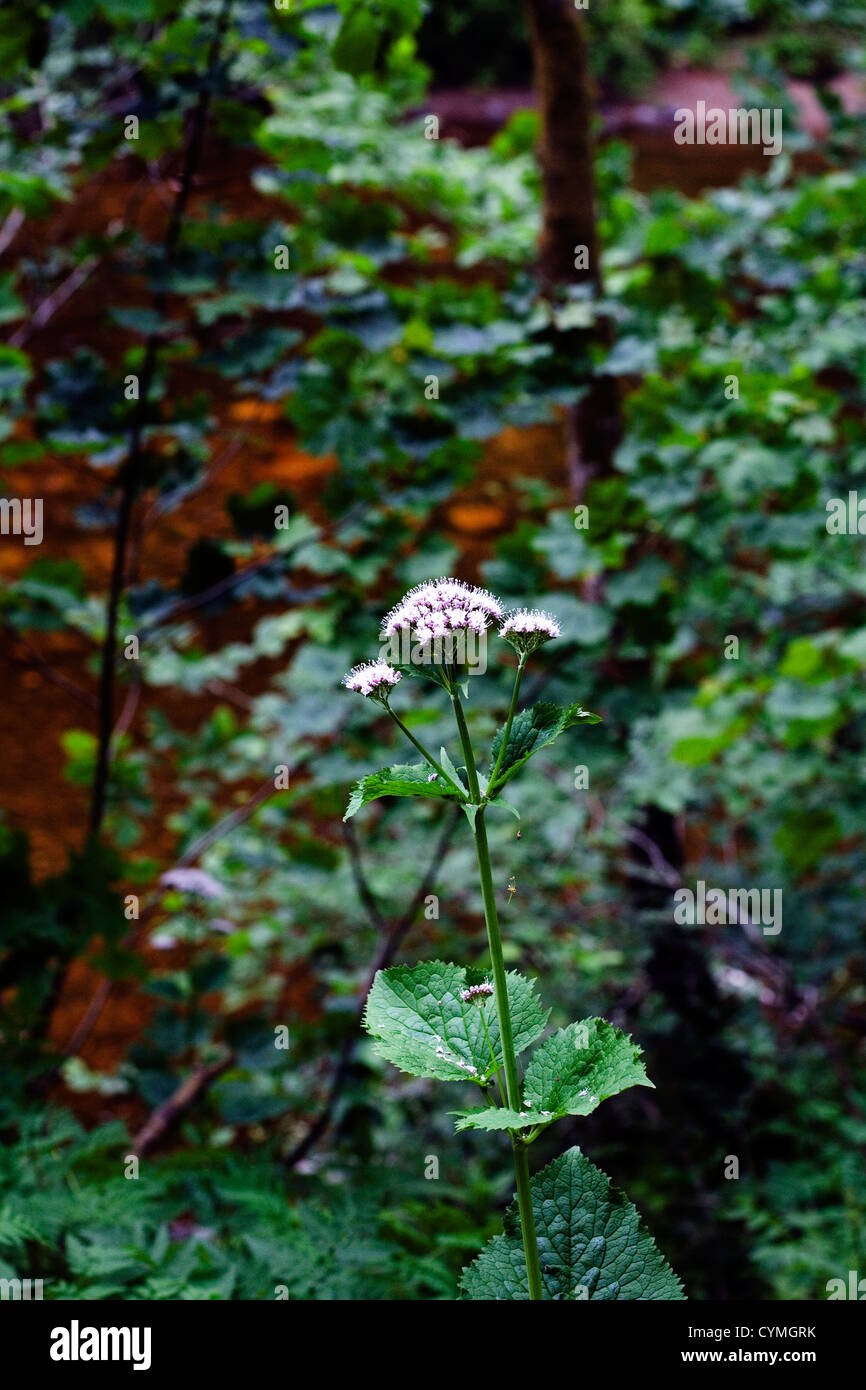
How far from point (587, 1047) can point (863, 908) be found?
89.3 inches

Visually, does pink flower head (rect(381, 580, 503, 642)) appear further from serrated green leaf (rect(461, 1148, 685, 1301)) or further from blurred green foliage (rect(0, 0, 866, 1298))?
blurred green foliage (rect(0, 0, 866, 1298))

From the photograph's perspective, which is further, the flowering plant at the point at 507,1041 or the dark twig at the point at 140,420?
the dark twig at the point at 140,420

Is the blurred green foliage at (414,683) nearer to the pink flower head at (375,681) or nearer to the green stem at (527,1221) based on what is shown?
the green stem at (527,1221)

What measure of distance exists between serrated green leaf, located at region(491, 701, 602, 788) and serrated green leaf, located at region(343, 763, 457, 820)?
0.12ft

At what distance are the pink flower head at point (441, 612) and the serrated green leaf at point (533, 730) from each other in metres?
0.07

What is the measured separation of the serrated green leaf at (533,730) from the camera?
631 millimetres

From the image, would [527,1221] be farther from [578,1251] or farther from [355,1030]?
[355,1030]

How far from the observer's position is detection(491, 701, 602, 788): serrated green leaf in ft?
2.07

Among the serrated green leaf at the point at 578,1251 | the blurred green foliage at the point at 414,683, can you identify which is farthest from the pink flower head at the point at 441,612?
the blurred green foliage at the point at 414,683

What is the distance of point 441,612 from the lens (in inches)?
24.3

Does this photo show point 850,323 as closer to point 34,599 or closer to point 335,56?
point 335,56

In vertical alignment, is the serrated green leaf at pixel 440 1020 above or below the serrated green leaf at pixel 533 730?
below

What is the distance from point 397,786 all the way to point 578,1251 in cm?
34

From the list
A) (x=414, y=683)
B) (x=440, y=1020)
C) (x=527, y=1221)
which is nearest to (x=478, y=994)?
(x=440, y=1020)
